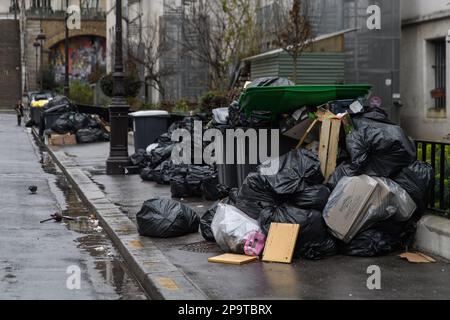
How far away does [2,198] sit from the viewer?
1283cm

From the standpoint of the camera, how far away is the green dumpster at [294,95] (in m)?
8.91

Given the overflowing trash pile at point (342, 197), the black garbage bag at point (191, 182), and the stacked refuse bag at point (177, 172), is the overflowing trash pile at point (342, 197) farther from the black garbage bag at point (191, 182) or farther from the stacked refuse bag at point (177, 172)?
the black garbage bag at point (191, 182)

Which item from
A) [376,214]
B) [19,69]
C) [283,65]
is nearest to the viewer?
[376,214]

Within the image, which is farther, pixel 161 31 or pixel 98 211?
pixel 161 31

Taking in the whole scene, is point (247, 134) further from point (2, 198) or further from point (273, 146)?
point (2, 198)

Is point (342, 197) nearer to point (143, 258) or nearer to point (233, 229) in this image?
point (233, 229)

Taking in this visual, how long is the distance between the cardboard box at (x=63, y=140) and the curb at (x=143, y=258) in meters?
12.5

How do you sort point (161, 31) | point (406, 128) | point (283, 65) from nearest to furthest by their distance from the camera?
point (406, 128) < point (283, 65) < point (161, 31)

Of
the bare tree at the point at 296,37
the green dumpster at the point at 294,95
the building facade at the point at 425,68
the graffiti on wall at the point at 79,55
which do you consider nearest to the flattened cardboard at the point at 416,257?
the green dumpster at the point at 294,95

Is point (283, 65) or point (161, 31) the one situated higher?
point (161, 31)

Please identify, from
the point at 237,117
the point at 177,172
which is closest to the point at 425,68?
the point at 177,172

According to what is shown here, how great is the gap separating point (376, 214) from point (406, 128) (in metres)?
10.5

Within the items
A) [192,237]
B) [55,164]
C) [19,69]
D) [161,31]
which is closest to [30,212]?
[192,237]

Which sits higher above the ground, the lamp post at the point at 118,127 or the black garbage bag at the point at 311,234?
the lamp post at the point at 118,127
